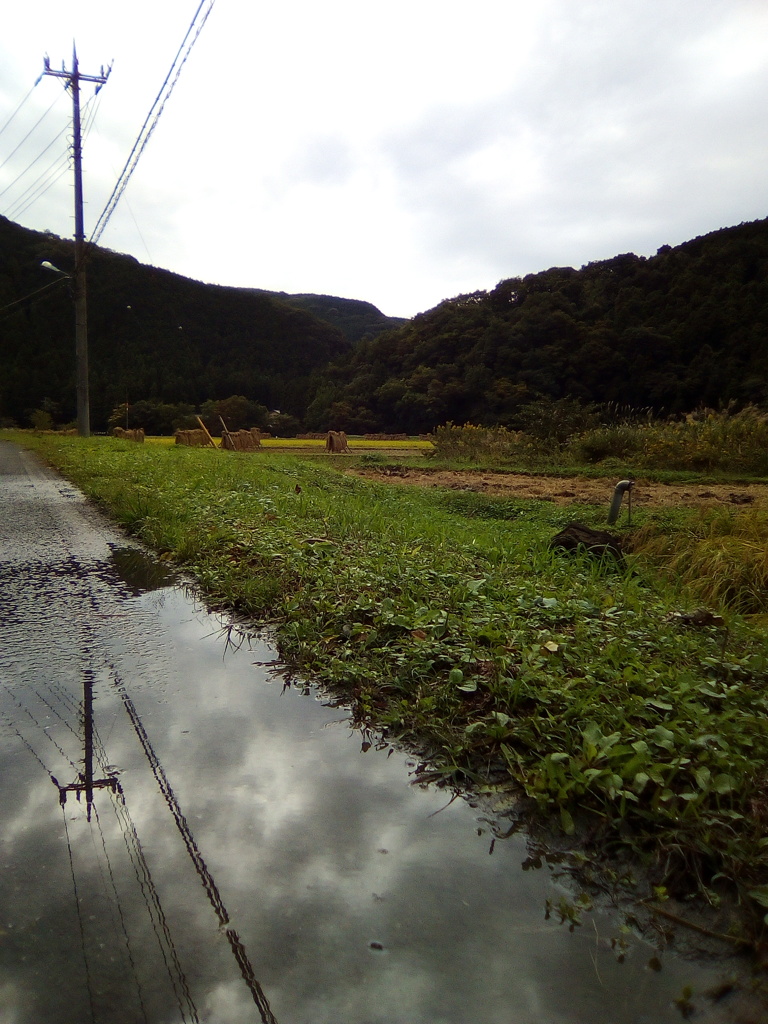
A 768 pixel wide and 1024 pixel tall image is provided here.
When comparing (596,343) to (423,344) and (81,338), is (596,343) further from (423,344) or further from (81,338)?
(81,338)

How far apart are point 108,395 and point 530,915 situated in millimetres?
71130

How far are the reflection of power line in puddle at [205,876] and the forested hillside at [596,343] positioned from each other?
37.2 m

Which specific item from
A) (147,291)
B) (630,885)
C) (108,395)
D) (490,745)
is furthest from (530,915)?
(147,291)

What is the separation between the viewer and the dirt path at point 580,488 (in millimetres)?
9969

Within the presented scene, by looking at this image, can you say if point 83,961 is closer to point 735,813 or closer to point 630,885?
point 630,885

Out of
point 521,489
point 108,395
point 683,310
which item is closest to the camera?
point 521,489

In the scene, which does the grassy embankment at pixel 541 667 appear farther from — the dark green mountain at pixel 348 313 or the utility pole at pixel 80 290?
the dark green mountain at pixel 348 313

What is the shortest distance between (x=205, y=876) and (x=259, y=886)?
15 cm

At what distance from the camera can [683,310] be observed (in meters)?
43.4

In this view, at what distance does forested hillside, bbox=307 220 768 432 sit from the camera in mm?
39969

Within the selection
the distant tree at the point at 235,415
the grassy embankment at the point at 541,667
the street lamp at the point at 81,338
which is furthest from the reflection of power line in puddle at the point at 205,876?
the distant tree at the point at 235,415

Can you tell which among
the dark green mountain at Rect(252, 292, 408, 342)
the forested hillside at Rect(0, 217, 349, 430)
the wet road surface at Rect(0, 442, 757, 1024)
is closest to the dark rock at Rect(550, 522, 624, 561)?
the wet road surface at Rect(0, 442, 757, 1024)

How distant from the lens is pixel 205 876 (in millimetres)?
1917

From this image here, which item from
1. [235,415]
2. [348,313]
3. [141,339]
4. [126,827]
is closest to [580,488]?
[126,827]
